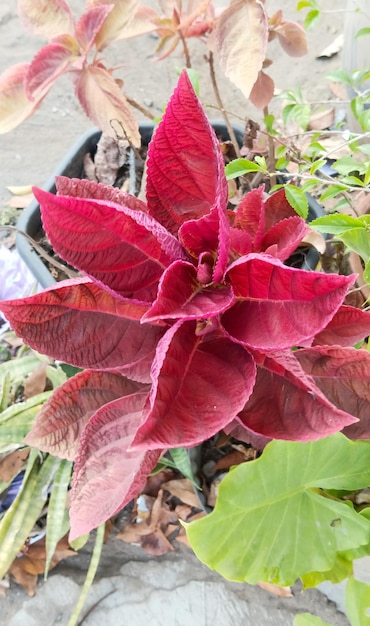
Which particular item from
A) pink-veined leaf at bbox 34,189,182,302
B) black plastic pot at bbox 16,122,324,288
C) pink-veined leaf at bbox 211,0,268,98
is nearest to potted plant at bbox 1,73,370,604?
pink-veined leaf at bbox 34,189,182,302

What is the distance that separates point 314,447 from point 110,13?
0.58 m

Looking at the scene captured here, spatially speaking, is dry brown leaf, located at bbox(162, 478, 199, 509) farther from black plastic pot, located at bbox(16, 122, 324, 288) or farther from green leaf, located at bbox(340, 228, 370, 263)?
green leaf, located at bbox(340, 228, 370, 263)

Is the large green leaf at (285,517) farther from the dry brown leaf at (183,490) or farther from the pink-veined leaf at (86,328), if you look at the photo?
the dry brown leaf at (183,490)

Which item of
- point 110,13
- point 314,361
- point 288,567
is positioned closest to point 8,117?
point 110,13

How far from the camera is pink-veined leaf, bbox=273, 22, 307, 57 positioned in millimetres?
817

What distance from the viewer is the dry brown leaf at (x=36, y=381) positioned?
92 centimetres

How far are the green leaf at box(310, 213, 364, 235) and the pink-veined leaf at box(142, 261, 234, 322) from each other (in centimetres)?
18

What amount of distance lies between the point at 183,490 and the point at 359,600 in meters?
0.46

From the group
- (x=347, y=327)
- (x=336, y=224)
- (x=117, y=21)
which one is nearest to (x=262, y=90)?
(x=117, y=21)

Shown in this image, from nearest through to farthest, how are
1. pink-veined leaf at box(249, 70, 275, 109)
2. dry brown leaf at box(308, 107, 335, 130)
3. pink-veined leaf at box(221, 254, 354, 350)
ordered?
pink-veined leaf at box(221, 254, 354, 350) → pink-veined leaf at box(249, 70, 275, 109) → dry brown leaf at box(308, 107, 335, 130)

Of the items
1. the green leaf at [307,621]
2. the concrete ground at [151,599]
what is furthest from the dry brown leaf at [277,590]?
the green leaf at [307,621]

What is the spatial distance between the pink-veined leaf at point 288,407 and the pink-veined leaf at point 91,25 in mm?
487

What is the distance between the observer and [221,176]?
43 centimetres

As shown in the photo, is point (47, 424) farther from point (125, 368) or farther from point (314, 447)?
point (314, 447)
